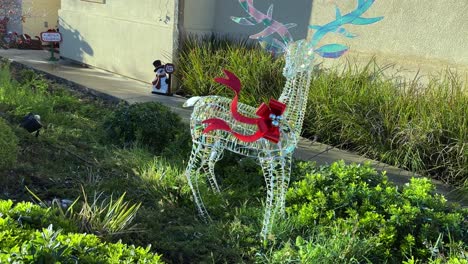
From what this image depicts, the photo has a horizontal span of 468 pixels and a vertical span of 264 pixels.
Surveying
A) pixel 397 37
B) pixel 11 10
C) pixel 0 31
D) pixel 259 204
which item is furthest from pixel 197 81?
pixel 0 31

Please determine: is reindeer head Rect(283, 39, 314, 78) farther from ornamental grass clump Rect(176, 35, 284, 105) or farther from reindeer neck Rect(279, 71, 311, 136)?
ornamental grass clump Rect(176, 35, 284, 105)

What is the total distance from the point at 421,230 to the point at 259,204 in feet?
4.46

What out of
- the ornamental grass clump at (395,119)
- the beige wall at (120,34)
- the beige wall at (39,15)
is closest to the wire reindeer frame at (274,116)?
the ornamental grass clump at (395,119)

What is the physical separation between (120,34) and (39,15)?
5.43m

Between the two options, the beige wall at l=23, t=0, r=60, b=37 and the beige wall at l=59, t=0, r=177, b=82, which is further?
the beige wall at l=23, t=0, r=60, b=37

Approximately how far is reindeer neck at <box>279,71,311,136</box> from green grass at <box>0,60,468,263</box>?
0.69 metres

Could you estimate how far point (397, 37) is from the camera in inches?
254

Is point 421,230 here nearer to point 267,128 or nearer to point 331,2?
point 267,128

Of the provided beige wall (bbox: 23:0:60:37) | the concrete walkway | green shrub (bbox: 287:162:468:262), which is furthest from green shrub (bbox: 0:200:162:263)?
beige wall (bbox: 23:0:60:37)

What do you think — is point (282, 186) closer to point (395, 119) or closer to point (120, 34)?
point (395, 119)

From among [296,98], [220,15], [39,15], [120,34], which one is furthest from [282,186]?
[39,15]

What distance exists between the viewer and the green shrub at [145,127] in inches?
209

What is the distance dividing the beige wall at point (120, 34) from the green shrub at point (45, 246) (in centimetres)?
639

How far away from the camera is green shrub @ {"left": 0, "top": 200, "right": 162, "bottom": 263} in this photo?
2.12 m
